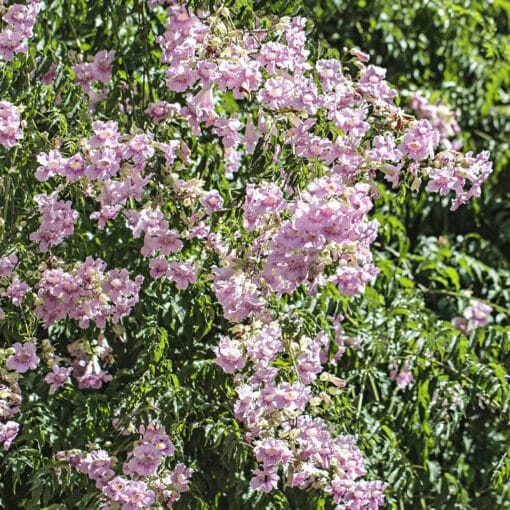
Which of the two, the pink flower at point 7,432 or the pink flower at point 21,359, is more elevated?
the pink flower at point 21,359

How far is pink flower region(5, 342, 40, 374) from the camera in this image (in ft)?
9.37

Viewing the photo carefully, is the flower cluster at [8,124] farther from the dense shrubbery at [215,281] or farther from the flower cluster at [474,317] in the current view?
the flower cluster at [474,317]

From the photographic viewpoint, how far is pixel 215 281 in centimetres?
264

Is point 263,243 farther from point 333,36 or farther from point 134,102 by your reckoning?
point 333,36

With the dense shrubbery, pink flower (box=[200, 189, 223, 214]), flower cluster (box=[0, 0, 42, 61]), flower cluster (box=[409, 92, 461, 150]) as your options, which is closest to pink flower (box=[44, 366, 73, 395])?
the dense shrubbery

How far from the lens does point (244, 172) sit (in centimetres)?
372

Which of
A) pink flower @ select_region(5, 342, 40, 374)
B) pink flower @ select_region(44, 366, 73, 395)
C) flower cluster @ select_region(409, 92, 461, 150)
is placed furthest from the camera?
flower cluster @ select_region(409, 92, 461, 150)

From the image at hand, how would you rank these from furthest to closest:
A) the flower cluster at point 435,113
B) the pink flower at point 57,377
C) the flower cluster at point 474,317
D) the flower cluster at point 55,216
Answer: the flower cluster at point 435,113
the flower cluster at point 474,317
the pink flower at point 57,377
the flower cluster at point 55,216

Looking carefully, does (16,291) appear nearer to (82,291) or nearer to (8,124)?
(82,291)

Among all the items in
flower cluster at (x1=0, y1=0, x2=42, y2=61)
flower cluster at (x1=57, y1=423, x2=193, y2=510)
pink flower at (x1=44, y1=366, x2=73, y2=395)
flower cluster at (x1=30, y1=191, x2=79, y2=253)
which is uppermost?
flower cluster at (x1=0, y1=0, x2=42, y2=61)

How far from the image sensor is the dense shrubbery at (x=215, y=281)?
2.64 metres

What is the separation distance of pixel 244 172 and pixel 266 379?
1.17m

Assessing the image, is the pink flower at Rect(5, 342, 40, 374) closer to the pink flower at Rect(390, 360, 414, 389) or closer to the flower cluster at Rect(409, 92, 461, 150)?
the pink flower at Rect(390, 360, 414, 389)

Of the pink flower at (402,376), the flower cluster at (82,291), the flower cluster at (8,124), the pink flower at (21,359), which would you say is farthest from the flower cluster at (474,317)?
the flower cluster at (8,124)
